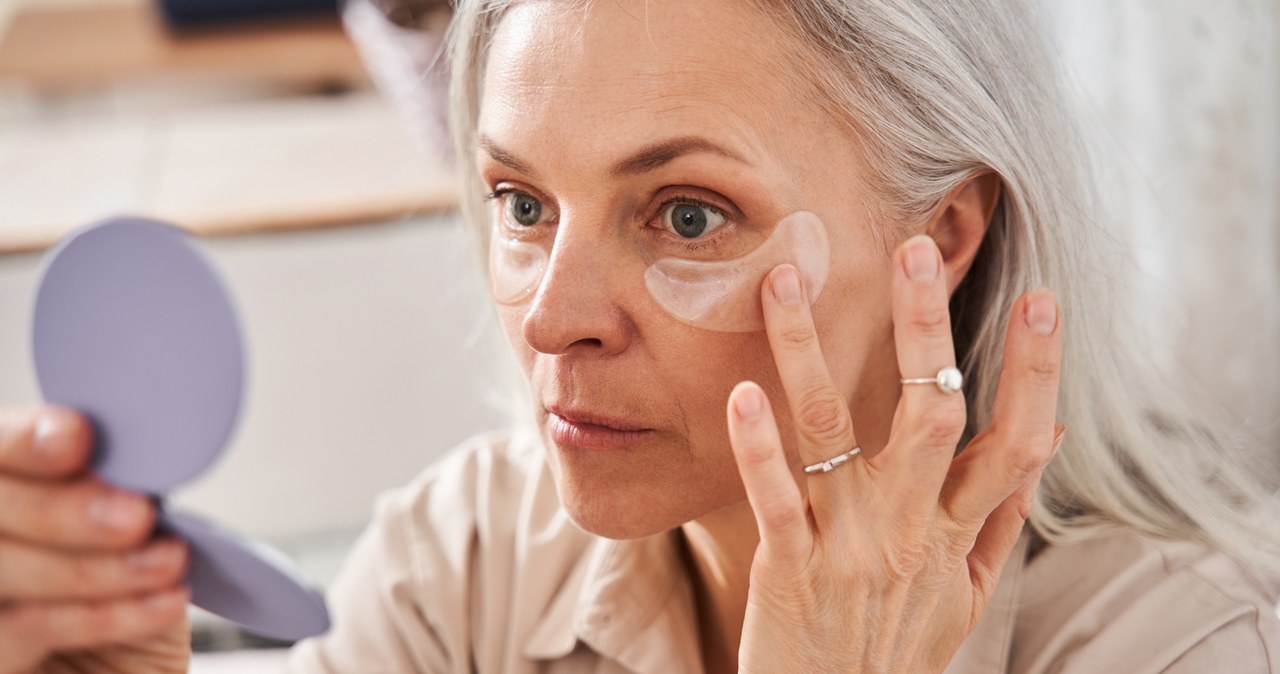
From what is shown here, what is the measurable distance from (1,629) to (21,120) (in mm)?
4073

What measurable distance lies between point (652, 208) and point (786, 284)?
0.14 metres

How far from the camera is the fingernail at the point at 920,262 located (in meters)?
0.93

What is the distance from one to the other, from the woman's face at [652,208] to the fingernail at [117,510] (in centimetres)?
34

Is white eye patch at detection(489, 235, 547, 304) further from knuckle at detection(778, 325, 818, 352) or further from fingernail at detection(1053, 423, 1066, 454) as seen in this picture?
fingernail at detection(1053, 423, 1066, 454)

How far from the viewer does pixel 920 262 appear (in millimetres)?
928

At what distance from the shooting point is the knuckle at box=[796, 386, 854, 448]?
960mm

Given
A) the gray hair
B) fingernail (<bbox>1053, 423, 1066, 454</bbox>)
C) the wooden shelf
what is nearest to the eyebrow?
the gray hair

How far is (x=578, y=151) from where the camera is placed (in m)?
1.03

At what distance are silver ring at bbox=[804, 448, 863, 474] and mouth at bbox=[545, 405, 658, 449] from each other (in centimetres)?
16

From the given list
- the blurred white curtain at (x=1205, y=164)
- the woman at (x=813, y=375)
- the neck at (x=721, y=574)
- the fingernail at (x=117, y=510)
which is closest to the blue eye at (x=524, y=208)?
the woman at (x=813, y=375)

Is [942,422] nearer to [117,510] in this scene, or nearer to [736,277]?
[736,277]

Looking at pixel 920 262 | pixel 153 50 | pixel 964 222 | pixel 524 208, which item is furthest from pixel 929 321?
pixel 153 50

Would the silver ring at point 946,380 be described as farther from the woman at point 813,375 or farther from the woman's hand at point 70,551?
the woman's hand at point 70,551

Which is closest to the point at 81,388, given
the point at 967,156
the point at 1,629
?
the point at 1,629
